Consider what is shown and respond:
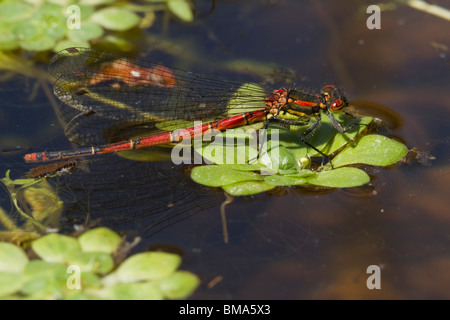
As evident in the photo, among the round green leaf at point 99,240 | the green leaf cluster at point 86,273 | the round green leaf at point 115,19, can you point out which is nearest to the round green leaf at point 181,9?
the round green leaf at point 115,19

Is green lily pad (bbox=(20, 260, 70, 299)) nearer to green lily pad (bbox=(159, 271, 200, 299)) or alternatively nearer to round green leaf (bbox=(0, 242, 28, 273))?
round green leaf (bbox=(0, 242, 28, 273))

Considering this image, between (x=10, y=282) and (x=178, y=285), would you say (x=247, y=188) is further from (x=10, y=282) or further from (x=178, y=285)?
(x=10, y=282)

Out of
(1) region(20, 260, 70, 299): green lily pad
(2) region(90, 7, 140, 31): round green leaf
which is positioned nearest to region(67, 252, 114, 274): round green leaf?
(1) region(20, 260, 70, 299): green lily pad

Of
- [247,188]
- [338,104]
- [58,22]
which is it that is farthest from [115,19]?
[247,188]

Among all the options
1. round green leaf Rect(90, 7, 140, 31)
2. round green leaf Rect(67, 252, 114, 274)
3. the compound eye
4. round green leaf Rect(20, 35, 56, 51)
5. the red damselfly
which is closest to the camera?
round green leaf Rect(67, 252, 114, 274)

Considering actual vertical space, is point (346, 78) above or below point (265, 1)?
below
